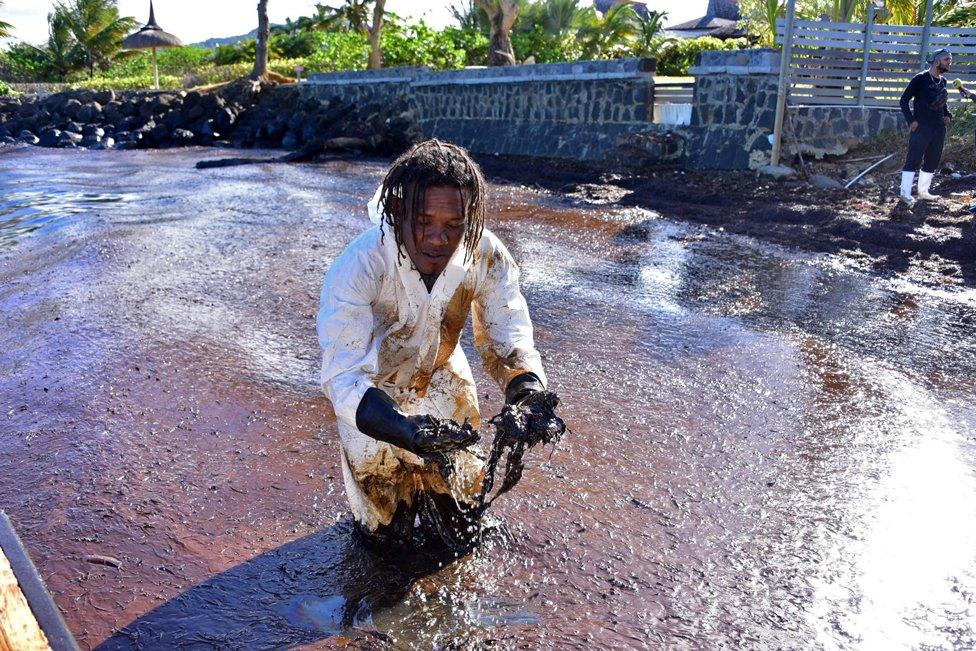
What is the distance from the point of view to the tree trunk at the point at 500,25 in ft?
71.2

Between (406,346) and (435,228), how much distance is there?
1.61 feet

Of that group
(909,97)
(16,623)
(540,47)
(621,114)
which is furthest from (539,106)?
(16,623)

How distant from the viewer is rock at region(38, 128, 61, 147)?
25.4 metres

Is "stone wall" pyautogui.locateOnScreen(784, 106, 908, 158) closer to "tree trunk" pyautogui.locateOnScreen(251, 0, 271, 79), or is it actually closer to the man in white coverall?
the man in white coverall

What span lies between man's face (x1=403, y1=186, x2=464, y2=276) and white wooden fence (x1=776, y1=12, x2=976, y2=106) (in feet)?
36.8

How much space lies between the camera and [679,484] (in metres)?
3.89

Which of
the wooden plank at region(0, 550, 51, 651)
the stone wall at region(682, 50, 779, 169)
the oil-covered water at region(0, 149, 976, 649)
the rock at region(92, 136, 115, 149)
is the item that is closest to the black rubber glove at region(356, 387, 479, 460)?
the oil-covered water at region(0, 149, 976, 649)

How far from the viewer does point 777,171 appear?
12.1 metres

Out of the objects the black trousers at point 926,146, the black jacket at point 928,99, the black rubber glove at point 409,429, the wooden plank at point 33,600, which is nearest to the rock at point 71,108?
the black jacket at point 928,99

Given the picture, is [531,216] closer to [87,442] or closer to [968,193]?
[968,193]

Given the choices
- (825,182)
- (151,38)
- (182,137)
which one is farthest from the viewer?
(151,38)

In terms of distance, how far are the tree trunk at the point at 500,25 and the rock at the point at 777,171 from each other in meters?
11.3

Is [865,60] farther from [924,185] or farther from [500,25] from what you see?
[500,25]

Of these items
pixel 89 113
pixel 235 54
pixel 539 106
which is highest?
pixel 235 54
